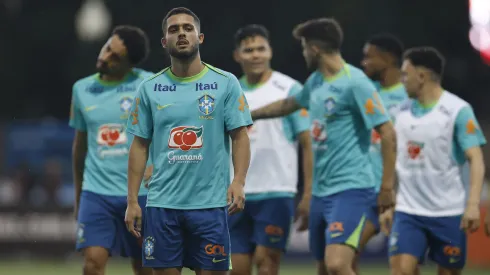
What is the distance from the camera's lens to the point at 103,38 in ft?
108

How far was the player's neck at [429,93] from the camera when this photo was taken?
484 inches

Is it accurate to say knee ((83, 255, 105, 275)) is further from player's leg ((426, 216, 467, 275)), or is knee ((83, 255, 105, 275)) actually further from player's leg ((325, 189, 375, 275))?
player's leg ((426, 216, 467, 275))

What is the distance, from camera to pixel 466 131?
1184 cm

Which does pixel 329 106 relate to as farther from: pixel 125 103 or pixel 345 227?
pixel 125 103

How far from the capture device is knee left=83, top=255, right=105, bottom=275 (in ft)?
36.5

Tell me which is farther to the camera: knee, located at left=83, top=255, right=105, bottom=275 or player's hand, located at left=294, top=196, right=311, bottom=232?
player's hand, located at left=294, top=196, right=311, bottom=232

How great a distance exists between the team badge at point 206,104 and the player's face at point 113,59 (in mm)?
2515

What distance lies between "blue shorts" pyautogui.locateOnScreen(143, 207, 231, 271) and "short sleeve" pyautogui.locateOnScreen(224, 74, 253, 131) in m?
0.66

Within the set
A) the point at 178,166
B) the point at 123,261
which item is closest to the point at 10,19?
the point at 123,261

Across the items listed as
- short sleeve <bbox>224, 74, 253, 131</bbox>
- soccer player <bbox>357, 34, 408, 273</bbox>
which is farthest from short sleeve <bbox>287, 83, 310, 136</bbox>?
short sleeve <bbox>224, 74, 253, 131</bbox>

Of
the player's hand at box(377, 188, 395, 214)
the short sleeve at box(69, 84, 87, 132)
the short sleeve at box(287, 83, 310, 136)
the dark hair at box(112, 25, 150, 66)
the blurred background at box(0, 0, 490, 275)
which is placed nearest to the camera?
the player's hand at box(377, 188, 395, 214)

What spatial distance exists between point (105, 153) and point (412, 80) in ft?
10.4

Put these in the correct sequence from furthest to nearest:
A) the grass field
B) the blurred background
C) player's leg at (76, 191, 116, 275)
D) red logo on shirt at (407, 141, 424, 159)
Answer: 1. the blurred background
2. the grass field
3. red logo on shirt at (407, 141, 424, 159)
4. player's leg at (76, 191, 116, 275)

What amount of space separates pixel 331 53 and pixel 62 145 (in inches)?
629
